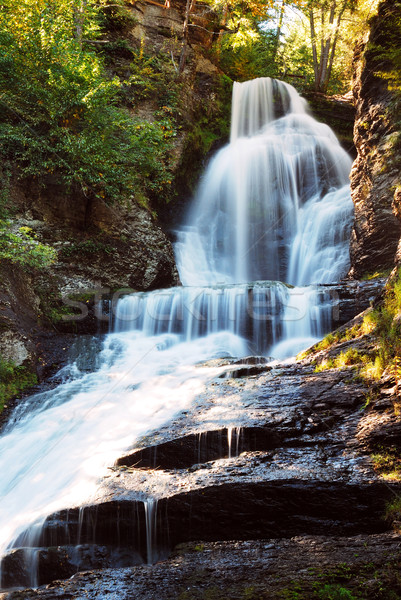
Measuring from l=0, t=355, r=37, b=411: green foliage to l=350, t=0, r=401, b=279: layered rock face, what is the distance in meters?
8.76

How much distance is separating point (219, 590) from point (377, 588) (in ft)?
3.41

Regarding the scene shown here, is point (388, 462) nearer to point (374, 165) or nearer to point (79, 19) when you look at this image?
point (374, 165)

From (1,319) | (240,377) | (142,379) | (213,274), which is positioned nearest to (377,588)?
(240,377)

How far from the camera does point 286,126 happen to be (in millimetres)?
18500

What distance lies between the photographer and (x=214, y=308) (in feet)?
34.0

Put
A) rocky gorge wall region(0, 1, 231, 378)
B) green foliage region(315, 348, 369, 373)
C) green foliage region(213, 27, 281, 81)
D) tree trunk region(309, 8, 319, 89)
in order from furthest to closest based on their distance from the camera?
green foliage region(213, 27, 281, 81) < tree trunk region(309, 8, 319, 89) < rocky gorge wall region(0, 1, 231, 378) < green foliage region(315, 348, 369, 373)

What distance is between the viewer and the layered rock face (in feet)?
35.4

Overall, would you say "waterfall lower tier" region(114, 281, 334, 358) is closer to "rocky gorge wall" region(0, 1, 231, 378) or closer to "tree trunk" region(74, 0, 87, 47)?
"rocky gorge wall" region(0, 1, 231, 378)

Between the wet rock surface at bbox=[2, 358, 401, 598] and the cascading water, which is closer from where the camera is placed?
A: the wet rock surface at bbox=[2, 358, 401, 598]

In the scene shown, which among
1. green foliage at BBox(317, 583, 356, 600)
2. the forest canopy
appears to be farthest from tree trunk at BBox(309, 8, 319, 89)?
green foliage at BBox(317, 583, 356, 600)

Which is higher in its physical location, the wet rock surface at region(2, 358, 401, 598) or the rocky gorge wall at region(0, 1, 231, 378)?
the rocky gorge wall at region(0, 1, 231, 378)

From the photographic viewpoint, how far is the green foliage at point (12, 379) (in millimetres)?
7210

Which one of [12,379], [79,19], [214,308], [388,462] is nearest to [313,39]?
[79,19]

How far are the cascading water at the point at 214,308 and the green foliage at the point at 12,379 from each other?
0.48 m
